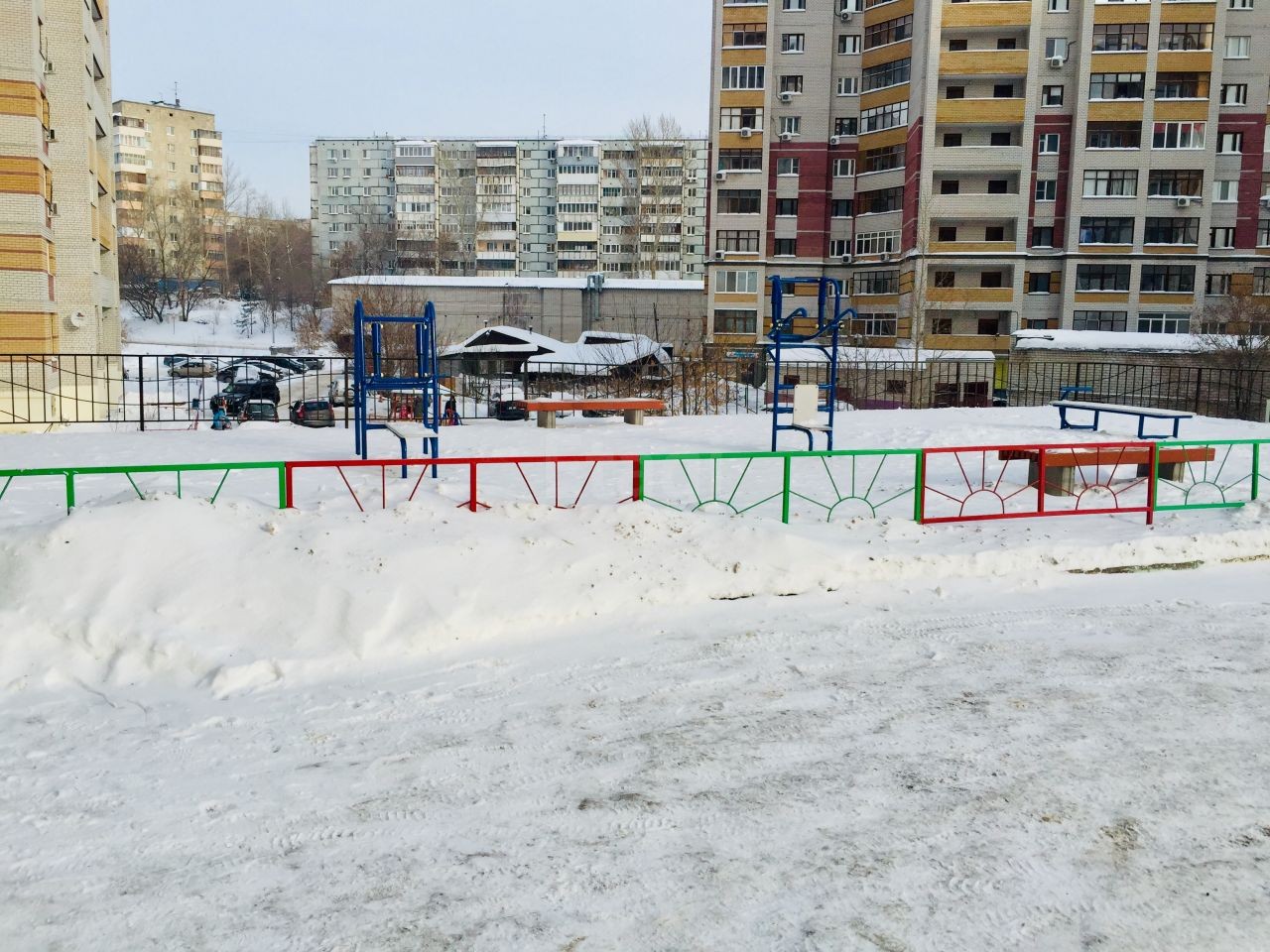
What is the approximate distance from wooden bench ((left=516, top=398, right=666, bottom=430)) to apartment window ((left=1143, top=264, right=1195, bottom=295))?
3448 centimetres

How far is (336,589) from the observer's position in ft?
22.8

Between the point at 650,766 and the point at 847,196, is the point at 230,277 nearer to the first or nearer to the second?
the point at 847,196

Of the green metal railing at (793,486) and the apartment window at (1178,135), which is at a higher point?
the apartment window at (1178,135)

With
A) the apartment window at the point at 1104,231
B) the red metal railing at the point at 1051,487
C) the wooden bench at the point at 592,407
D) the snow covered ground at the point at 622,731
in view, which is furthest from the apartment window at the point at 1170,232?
the snow covered ground at the point at 622,731

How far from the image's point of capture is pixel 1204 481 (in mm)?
11117

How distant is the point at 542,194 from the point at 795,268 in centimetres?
4526

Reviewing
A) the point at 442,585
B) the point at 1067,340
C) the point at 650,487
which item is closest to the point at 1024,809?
the point at 442,585

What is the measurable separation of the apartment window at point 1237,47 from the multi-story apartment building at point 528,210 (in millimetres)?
41861

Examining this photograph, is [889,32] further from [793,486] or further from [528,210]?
[528,210]

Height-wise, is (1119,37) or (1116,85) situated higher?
(1119,37)

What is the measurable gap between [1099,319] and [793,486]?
3759cm

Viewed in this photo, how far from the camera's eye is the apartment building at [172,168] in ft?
275

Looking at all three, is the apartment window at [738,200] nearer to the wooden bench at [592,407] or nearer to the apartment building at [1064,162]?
the apartment building at [1064,162]

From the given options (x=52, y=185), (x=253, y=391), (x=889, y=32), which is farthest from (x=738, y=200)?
(x=52, y=185)
